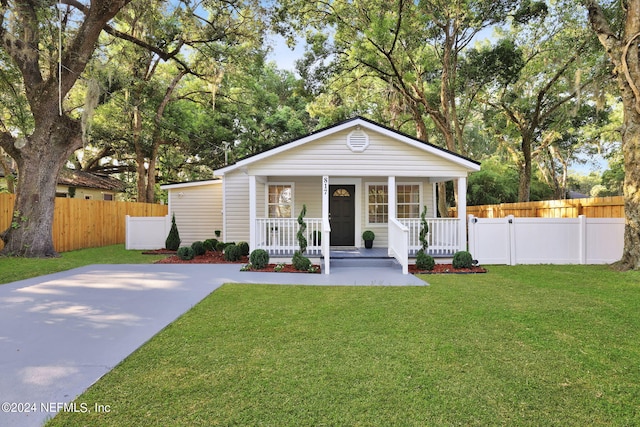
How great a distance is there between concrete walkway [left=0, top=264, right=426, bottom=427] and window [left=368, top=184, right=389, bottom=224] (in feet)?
9.00

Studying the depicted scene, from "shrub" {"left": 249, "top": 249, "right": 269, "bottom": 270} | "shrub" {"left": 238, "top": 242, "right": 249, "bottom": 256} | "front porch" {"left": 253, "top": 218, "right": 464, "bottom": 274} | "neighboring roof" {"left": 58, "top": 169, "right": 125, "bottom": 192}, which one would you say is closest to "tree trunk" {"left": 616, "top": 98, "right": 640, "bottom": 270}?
"front porch" {"left": 253, "top": 218, "right": 464, "bottom": 274}

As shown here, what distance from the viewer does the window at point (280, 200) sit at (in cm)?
1087

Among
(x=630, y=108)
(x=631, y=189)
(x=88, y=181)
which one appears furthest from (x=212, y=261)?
(x=88, y=181)

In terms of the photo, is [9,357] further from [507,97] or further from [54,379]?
[507,97]

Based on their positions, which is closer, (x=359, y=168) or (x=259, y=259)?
(x=259, y=259)

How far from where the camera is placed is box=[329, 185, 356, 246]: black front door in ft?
34.8

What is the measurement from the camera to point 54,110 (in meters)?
9.59

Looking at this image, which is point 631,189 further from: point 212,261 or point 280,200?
point 212,261

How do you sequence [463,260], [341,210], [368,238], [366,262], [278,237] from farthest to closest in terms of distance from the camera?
[341,210] < [368,238] < [278,237] < [366,262] < [463,260]

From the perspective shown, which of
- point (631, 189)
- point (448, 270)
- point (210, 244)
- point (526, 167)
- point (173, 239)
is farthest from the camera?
point (526, 167)

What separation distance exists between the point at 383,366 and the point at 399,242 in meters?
5.42

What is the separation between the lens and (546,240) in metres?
8.83

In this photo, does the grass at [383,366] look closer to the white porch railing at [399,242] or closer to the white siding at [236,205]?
the white porch railing at [399,242]

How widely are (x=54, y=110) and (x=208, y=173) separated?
13.3 meters
